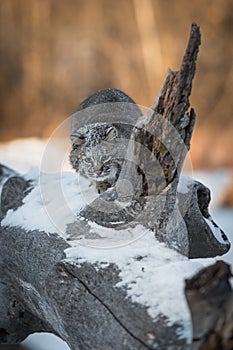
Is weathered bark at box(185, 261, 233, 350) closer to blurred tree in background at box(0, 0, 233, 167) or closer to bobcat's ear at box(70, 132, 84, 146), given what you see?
bobcat's ear at box(70, 132, 84, 146)

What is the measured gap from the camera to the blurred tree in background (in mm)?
3711

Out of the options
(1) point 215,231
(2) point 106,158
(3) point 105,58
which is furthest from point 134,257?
(3) point 105,58

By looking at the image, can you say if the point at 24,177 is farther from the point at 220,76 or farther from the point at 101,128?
the point at 220,76

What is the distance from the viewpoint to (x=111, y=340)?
935 millimetres

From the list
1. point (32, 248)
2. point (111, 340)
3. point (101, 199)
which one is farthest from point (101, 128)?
point (111, 340)

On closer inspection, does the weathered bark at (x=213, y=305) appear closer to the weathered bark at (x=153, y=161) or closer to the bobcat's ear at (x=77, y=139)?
the weathered bark at (x=153, y=161)

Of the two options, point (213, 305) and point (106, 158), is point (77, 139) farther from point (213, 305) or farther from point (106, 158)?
point (213, 305)

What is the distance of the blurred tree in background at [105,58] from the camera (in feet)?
12.2

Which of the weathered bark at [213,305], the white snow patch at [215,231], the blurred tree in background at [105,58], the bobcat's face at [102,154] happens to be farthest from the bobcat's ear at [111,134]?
the blurred tree in background at [105,58]

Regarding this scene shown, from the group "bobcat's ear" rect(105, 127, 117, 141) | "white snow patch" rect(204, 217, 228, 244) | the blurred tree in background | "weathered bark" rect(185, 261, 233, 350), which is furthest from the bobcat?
the blurred tree in background

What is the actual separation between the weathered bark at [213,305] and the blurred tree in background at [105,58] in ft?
9.96

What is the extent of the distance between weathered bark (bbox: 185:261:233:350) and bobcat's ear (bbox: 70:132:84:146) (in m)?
0.67

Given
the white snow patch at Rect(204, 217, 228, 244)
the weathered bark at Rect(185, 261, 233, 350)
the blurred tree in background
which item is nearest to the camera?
the weathered bark at Rect(185, 261, 233, 350)

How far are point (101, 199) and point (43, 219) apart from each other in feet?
0.62
